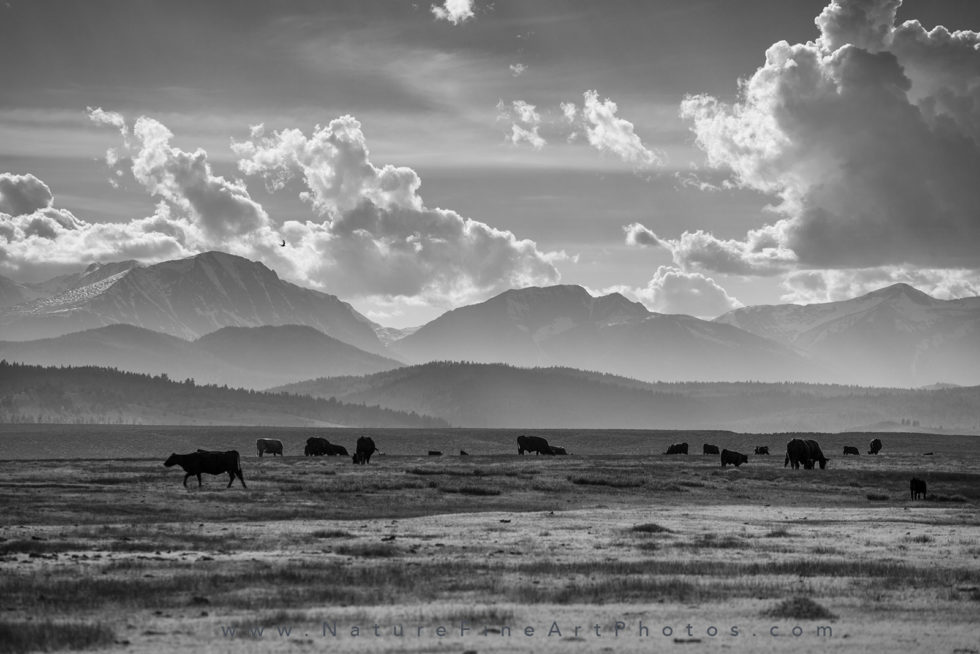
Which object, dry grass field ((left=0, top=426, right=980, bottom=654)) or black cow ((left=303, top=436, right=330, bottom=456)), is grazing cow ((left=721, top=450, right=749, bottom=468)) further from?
black cow ((left=303, top=436, right=330, bottom=456))

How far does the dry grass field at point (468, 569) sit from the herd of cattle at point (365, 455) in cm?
125

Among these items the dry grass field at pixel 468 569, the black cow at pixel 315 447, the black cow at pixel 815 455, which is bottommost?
the dry grass field at pixel 468 569

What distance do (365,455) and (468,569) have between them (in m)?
64.5

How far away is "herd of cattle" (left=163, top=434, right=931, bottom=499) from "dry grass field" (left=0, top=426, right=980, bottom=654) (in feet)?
4.11

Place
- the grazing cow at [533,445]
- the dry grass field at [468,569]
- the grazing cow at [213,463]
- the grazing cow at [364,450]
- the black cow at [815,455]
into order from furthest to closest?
1. the grazing cow at [533,445]
2. the grazing cow at [364,450]
3. the black cow at [815,455]
4. the grazing cow at [213,463]
5. the dry grass field at [468,569]

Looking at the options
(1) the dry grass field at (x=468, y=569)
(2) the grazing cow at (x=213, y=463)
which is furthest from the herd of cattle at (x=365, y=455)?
(1) the dry grass field at (x=468, y=569)

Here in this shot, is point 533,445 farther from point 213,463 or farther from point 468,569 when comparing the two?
point 468,569

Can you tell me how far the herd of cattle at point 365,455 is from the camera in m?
59.0

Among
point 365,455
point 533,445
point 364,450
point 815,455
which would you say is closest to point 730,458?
point 815,455

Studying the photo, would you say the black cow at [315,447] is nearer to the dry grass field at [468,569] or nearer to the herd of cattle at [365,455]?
the herd of cattle at [365,455]

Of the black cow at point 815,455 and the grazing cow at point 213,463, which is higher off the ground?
the black cow at point 815,455

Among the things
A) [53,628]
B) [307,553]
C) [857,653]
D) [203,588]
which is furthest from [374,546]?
[857,653]

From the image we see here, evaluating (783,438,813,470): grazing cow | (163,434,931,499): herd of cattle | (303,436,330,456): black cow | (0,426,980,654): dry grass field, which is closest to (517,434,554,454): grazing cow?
(163,434,931,499): herd of cattle

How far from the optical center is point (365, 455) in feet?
303
